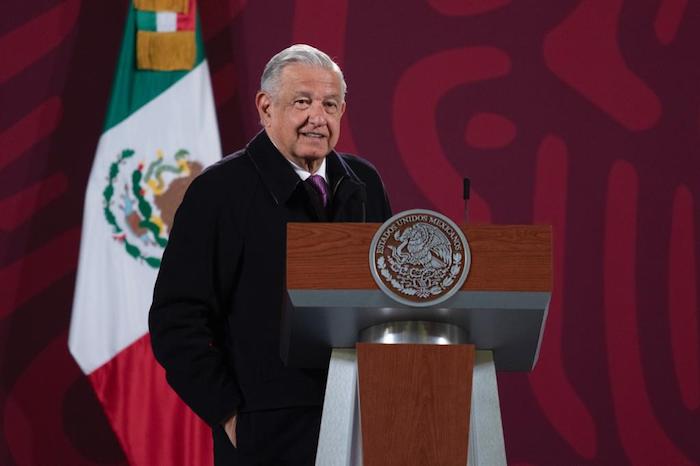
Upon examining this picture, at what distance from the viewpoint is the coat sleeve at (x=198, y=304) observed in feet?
6.95

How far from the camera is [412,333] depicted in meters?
1.74

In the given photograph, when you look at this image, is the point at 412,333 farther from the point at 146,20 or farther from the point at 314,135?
the point at 146,20

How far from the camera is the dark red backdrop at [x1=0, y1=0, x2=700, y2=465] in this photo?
408cm

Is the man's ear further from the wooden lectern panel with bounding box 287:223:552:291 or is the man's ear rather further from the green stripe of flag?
the green stripe of flag

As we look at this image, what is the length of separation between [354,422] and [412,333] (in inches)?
6.8

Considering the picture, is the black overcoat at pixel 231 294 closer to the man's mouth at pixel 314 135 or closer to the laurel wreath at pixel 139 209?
the man's mouth at pixel 314 135

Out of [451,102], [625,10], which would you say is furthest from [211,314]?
[625,10]

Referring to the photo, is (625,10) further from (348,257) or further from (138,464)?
(348,257)

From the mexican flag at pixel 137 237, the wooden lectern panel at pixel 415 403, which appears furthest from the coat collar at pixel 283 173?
the mexican flag at pixel 137 237

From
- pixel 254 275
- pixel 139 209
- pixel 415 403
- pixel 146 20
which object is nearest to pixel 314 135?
pixel 254 275

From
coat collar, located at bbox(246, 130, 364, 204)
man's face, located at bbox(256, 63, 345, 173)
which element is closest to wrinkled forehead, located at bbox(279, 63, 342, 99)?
man's face, located at bbox(256, 63, 345, 173)

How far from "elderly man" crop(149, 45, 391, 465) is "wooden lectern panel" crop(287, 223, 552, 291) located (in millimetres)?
450

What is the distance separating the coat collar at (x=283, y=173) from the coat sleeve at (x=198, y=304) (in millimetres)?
108

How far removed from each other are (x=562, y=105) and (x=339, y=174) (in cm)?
208
